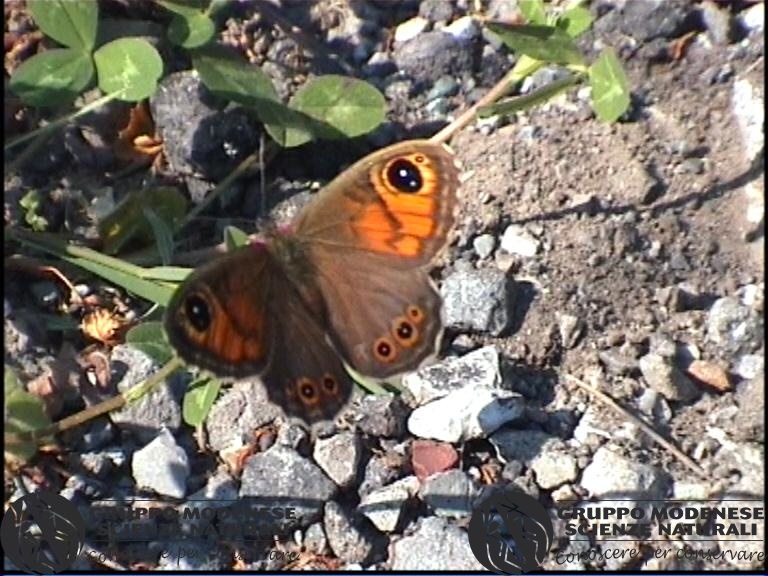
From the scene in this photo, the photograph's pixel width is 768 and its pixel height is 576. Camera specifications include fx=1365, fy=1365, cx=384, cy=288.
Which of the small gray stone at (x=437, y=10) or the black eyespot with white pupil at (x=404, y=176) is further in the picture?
the small gray stone at (x=437, y=10)

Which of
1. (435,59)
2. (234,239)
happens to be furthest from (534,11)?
(234,239)

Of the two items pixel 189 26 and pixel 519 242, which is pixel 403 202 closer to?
pixel 519 242

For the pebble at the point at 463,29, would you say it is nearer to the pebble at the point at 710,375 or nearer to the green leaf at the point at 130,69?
the green leaf at the point at 130,69

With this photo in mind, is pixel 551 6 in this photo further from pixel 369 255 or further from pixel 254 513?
pixel 254 513

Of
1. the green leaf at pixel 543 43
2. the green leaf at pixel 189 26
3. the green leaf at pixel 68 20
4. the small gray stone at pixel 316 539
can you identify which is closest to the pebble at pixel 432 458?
the small gray stone at pixel 316 539

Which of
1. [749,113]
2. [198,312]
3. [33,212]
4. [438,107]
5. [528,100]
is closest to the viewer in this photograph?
[198,312]

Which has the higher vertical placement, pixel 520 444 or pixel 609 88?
→ pixel 609 88
